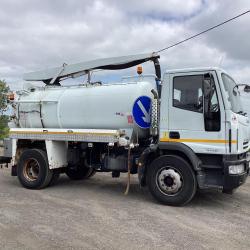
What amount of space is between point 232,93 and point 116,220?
3292 mm

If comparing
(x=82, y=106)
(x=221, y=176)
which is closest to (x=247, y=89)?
(x=221, y=176)

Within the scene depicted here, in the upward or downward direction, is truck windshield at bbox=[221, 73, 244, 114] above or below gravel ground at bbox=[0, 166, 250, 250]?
above

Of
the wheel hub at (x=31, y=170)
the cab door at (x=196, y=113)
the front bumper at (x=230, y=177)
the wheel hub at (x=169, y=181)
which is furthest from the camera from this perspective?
the wheel hub at (x=31, y=170)

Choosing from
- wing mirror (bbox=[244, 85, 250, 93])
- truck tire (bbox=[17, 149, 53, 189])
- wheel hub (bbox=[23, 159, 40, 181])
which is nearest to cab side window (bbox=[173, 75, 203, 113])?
wing mirror (bbox=[244, 85, 250, 93])

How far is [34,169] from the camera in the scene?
9148mm

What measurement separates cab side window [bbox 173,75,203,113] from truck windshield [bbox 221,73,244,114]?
19.8 inches

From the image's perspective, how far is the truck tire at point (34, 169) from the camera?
8766mm

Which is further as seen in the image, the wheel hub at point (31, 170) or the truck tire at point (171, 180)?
the wheel hub at point (31, 170)

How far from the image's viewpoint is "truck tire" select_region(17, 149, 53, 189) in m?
8.77

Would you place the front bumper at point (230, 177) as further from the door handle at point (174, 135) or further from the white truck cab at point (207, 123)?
the door handle at point (174, 135)

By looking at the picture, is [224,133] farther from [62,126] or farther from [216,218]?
[62,126]

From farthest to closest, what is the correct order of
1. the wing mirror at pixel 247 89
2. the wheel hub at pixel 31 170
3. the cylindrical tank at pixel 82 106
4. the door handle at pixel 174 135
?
the wheel hub at pixel 31 170, the cylindrical tank at pixel 82 106, the wing mirror at pixel 247 89, the door handle at pixel 174 135

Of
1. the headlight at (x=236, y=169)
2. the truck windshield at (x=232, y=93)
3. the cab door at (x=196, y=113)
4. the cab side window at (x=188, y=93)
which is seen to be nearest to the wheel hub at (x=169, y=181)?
the cab door at (x=196, y=113)

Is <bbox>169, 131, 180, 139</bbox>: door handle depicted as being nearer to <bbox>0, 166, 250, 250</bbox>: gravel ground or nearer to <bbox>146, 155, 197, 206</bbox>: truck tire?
<bbox>146, 155, 197, 206</bbox>: truck tire
